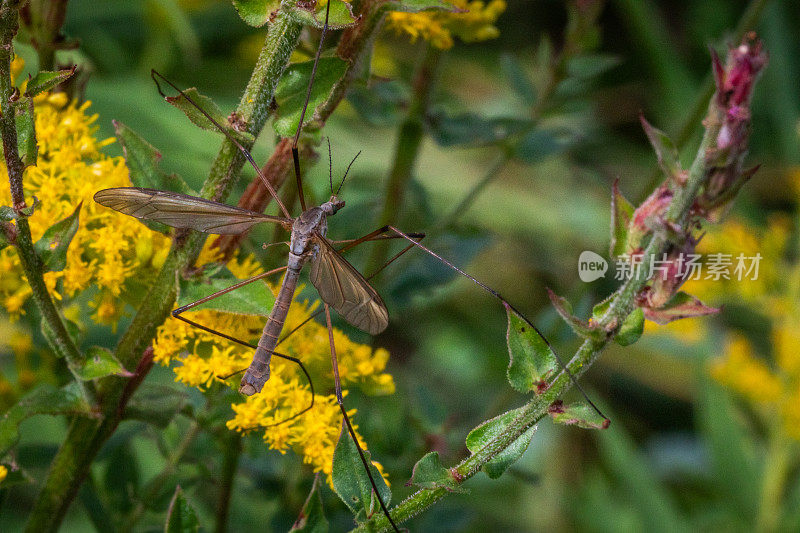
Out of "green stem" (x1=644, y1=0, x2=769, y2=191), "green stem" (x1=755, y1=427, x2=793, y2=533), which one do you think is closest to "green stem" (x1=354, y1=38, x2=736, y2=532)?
"green stem" (x1=644, y1=0, x2=769, y2=191)

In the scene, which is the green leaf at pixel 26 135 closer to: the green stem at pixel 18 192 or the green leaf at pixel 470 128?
the green stem at pixel 18 192

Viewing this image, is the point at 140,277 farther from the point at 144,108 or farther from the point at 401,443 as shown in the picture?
the point at 144,108

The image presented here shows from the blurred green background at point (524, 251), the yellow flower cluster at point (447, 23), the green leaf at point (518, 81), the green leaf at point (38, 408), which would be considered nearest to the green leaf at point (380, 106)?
the blurred green background at point (524, 251)

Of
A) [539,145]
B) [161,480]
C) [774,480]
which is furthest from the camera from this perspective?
[774,480]

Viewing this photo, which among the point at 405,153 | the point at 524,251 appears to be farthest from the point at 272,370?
the point at 524,251

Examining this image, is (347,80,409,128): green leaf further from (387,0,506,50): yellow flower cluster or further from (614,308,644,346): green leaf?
(614,308,644,346): green leaf

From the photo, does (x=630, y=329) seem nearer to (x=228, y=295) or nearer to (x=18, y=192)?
(x=228, y=295)
